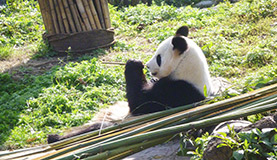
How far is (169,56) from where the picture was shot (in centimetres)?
431

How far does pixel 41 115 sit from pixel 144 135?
275cm

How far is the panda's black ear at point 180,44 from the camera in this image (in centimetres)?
407

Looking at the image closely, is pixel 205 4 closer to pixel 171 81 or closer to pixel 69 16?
pixel 69 16

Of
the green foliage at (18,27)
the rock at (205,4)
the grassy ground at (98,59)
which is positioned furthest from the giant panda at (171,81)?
the rock at (205,4)

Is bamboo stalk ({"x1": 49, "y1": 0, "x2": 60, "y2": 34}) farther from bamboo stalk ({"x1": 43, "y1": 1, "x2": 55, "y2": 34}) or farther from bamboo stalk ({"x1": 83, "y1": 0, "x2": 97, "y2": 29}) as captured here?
bamboo stalk ({"x1": 83, "y1": 0, "x2": 97, "y2": 29})

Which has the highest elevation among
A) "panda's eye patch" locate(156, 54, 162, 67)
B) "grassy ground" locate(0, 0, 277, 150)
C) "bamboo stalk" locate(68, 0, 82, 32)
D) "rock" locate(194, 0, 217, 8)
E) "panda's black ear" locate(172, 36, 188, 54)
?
"bamboo stalk" locate(68, 0, 82, 32)

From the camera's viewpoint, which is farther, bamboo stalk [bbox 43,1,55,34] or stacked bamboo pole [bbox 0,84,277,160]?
bamboo stalk [bbox 43,1,55,34]

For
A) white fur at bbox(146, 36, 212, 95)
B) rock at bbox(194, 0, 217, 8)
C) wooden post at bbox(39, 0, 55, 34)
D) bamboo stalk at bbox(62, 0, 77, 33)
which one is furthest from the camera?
rock at bbox(194, 0, 217, 8)

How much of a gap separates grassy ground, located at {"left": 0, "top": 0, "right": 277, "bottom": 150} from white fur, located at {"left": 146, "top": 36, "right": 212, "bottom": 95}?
0.41 metres

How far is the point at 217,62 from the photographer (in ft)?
21.4

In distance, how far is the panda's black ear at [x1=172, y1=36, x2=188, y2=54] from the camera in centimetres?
407

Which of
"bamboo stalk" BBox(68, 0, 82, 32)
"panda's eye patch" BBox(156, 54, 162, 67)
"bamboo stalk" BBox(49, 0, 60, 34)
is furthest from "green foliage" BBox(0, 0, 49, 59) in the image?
"panda's eye patch" BBox(156, 54, 162, 67)

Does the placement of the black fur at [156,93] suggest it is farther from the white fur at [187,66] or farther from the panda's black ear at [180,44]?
the panda's black ear at [180,44]

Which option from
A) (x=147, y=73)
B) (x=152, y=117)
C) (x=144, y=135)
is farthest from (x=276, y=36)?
(x=144, y=135)
